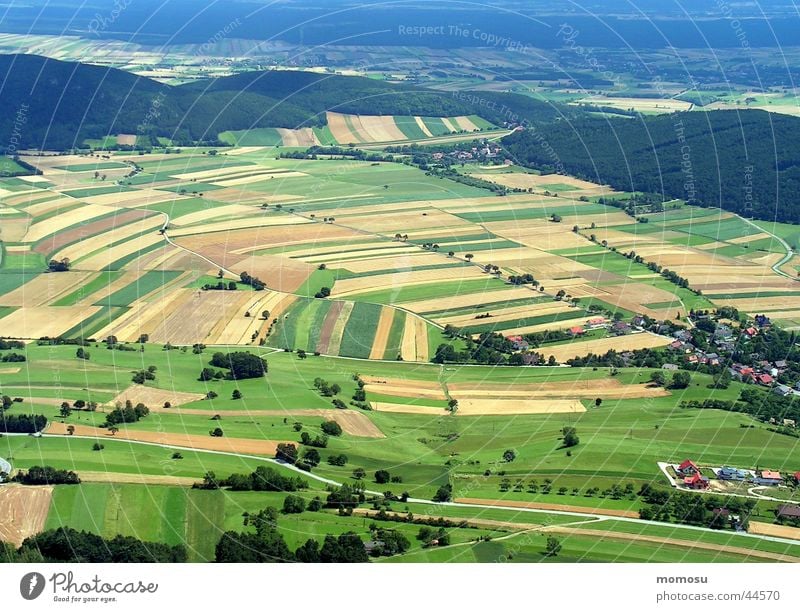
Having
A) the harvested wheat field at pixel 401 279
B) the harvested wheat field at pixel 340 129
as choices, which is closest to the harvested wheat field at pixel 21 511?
the harvested wheat field at pixel 401 279

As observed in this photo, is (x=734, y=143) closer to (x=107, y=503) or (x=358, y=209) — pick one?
(x=358, y=209)

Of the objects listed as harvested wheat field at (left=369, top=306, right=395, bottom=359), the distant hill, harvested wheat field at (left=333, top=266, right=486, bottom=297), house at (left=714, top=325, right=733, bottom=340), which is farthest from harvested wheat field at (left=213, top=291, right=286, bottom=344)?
the distant hill

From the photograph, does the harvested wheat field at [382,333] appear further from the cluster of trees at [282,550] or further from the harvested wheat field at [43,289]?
the cluster of trees at [282,550]

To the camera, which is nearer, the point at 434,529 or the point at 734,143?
the point at 434,529

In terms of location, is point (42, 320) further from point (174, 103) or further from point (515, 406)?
point (174, 103)

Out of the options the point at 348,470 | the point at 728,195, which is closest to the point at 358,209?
the point at 728,195

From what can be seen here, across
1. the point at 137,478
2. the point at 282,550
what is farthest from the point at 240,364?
the point at 282,550

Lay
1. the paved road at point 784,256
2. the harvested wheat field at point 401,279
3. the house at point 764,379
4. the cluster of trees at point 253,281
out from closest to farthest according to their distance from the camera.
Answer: the house at point 764,379 < the cluster of trees at point 253,281 < the harvested wheat field at point 401,279 < the paved road at point 784,256
